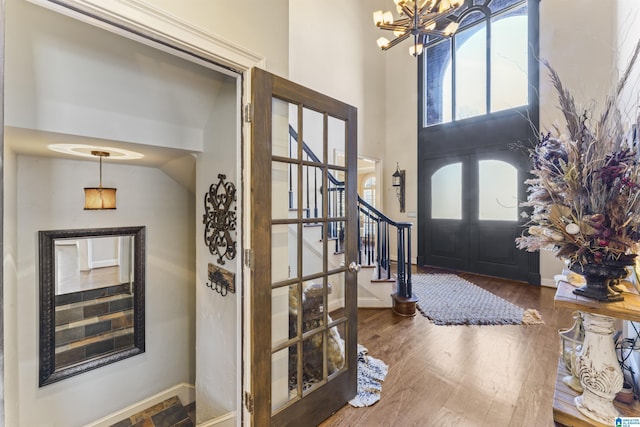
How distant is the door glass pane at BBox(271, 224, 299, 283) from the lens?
155cm

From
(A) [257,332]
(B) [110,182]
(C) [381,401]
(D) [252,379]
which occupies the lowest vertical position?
(C) [381,401]

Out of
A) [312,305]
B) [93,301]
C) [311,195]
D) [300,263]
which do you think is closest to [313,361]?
[312,305]

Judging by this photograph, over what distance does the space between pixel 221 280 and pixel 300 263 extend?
0.71 meters

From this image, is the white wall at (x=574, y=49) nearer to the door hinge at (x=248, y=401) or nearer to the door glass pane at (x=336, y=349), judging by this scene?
the door glass pane at (x=336, y=349)

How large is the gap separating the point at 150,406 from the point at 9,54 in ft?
10.8

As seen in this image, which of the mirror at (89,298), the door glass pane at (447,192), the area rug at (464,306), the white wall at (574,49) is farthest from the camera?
the door glass pane at (447,192)

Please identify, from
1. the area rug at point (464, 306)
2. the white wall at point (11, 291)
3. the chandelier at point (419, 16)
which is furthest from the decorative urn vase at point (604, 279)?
the white wall at point (11, 291)

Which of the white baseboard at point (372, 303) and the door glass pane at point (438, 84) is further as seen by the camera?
the door glass pane at point (438, 84)

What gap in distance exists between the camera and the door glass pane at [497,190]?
4766 mm

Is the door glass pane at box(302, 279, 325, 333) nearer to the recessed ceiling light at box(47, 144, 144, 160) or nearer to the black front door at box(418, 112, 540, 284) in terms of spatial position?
the recessed ceiling light at box(47, 144, 144, 160)

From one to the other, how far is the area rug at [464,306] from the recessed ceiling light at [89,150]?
3.60 metres

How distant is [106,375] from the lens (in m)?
2.68

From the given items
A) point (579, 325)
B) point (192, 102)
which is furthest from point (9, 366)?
point (579, 325)

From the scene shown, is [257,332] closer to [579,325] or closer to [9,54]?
[9,54]
